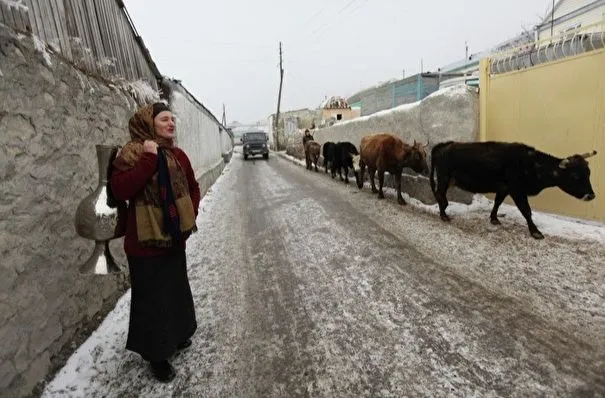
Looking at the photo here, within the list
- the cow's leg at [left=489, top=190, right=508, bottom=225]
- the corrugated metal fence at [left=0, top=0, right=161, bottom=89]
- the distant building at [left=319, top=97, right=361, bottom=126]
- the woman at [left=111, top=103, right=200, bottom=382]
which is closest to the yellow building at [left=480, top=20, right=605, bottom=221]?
the cow's leg at [left=489, top=190, right=508, bottom=225]

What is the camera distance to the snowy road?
90.6 inches

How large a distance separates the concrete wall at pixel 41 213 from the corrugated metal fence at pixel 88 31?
0.71ft

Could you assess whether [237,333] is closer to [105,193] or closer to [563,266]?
[105,193]

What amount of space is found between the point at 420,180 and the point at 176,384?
6492 mm

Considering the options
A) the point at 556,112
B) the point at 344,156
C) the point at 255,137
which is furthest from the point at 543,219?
the point at 255,137

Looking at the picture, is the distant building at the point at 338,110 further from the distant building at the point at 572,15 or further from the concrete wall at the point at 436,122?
the concrete wall at the point at 436,122

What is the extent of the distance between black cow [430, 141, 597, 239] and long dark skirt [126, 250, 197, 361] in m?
4.57

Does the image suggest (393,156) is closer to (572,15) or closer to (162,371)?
(162,371)

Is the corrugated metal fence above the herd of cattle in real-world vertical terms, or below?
above

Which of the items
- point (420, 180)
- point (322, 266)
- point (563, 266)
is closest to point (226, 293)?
point (322, 266)

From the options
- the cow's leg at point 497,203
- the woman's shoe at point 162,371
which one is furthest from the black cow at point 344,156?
the woman's shoe at point 162,371

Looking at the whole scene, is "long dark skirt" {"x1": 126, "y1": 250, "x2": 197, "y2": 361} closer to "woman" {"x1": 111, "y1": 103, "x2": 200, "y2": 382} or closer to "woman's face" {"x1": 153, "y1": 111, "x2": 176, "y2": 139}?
"woman" {"x1": 111, "y1": 103, "x2": 200, "y2": 382}

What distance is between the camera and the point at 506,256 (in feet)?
13.7

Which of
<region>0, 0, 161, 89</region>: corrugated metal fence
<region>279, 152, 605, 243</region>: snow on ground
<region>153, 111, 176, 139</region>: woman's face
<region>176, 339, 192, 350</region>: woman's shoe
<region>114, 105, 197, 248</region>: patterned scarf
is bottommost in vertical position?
<region>279, 152, 605, 243</region>: snow on ground
